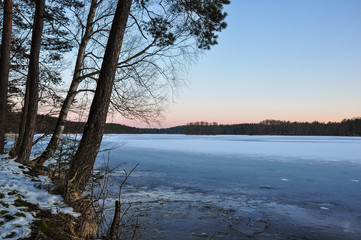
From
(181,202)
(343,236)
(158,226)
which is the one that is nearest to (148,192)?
(181,202)

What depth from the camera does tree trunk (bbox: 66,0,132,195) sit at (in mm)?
4609

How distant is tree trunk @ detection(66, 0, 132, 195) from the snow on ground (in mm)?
478

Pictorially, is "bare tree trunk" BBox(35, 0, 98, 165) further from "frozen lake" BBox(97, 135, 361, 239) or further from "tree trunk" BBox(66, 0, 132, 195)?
"tree trunk" BBox(66, 0, 132, 195)

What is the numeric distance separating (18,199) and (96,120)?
172 centimetres

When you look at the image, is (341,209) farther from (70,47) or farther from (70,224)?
(70,47)

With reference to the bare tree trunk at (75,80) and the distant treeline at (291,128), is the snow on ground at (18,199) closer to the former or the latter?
the bare tree trunk at (75,80)

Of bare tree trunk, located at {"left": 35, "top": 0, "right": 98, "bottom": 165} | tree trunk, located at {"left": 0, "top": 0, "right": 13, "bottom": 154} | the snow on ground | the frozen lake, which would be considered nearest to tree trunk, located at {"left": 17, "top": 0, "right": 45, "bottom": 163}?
tree trunk, located at {"left": 0, "top": 0, "right": 13, "bottom": 154}

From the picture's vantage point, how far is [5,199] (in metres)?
3.51

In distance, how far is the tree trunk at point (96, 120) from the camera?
15.1 feet

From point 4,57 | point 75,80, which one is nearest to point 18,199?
point 4,57

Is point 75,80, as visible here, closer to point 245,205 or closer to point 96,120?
point 96,120

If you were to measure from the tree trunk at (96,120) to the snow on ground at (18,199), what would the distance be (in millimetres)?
478

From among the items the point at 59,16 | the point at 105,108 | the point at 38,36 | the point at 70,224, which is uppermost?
the point at 59,16

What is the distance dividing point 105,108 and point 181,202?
3456mm
